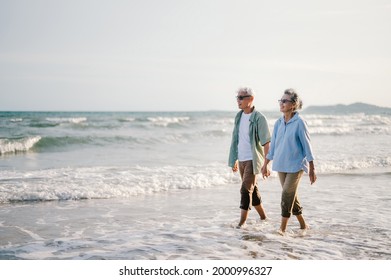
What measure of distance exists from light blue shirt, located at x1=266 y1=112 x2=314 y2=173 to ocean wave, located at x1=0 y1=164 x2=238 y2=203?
4.41 meters

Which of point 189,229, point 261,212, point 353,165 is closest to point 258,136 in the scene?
point 261,212

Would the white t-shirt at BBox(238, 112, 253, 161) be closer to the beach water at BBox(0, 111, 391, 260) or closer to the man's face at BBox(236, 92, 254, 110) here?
the man's face at BBox(236, 92, 254, 110)

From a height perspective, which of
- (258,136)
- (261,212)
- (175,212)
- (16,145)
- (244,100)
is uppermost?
(244,100)

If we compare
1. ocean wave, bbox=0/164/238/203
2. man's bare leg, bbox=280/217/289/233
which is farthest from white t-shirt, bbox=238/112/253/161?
ocean wave, bbox=0/164/238/203

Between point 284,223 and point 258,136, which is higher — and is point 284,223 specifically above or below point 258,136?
below

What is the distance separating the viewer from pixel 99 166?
503 inches

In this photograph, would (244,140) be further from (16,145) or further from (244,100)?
(16,145)

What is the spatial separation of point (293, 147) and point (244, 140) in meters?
0.85

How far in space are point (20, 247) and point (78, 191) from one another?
3331 millimetres

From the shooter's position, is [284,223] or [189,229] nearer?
[284,223]

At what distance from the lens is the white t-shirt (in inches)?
233

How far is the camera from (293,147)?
528 centimetres

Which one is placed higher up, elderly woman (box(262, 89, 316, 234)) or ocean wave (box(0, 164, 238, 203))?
elderly woman (box(262, 89, 316, 234))

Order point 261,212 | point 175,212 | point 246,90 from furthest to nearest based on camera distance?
point 175,212 < point 261,212 < point 246,90
